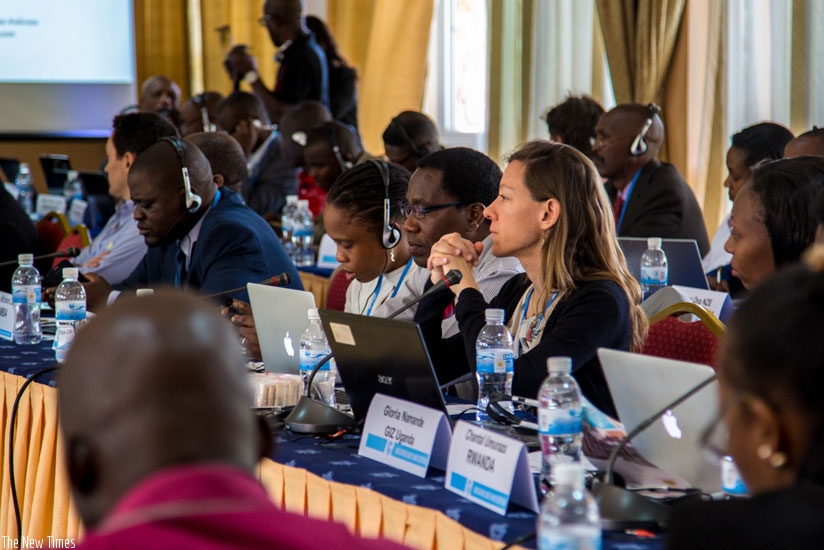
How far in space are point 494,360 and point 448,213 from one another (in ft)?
2.11

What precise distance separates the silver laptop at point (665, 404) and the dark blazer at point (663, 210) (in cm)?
305

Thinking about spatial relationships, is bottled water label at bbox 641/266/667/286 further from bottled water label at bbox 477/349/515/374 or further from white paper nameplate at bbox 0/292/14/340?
white paper nameplate at bbox 0/292/14/340

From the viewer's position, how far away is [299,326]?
2537mm

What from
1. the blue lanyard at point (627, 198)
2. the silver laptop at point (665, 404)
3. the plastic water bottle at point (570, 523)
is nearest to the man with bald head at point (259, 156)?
the blue lanyard at point (627, 198)

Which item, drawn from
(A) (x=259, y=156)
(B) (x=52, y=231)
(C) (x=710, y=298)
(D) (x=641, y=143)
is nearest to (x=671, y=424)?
(C) (x=710, y=298)

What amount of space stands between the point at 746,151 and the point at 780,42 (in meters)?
1.04

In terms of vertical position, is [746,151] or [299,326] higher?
[746,151]

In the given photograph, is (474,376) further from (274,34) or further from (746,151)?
(274,34)

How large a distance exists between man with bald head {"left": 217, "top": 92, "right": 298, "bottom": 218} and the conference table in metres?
3.42

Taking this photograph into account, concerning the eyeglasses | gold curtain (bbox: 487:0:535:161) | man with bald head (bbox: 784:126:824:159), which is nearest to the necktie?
man with bald head (bbox: 784:126:824:159)

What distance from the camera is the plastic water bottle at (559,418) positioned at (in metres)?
1.73

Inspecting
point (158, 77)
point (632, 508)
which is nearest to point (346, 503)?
point (632, 508)

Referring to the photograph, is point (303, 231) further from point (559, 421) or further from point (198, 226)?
point (559, 421)

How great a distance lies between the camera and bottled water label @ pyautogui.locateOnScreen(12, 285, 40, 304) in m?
3.33
